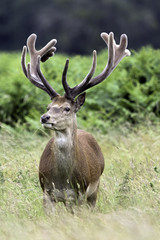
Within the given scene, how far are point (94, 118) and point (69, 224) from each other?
606cm

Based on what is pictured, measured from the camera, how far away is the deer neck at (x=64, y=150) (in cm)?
554

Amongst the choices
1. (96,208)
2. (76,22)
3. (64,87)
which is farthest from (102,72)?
(76,22)

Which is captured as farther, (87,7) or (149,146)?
(87,7)

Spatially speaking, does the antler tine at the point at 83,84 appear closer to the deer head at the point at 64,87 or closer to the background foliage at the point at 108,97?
the deer head at the point at 64,87

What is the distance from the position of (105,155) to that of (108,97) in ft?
9.74

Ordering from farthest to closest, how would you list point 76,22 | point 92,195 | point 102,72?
1. point 76,22
2. point 102,72
3. point 92,195

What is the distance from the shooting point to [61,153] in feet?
18.2

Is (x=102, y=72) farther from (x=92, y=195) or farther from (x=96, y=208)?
(x=96, y=208)

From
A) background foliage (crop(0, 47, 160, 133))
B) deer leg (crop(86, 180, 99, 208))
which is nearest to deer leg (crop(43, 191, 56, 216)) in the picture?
deer leg (crop(86, 180, 99, 208))

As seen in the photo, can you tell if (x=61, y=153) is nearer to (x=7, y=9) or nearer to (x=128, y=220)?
(x=128, y=220)

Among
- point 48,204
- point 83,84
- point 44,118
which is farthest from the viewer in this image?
point 83,84

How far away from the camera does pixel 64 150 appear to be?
5.55 m

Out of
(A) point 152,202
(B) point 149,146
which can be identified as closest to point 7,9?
(B) point 149,146

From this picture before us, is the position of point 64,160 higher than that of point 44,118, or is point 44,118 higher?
point 44,118
